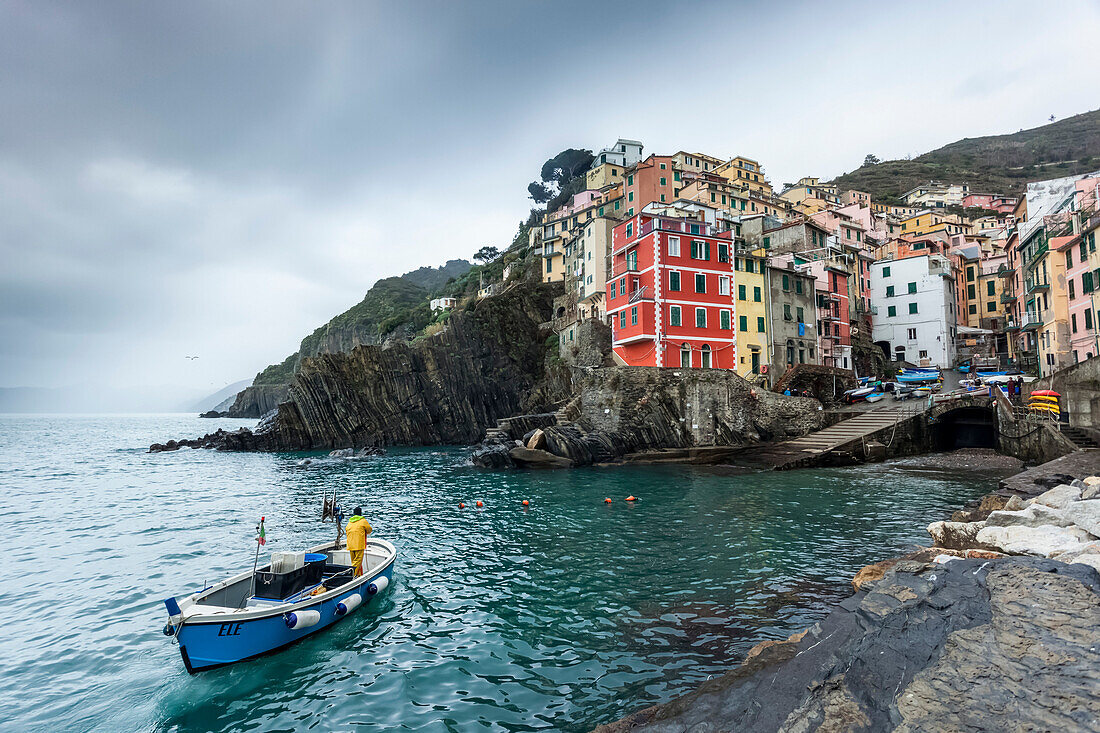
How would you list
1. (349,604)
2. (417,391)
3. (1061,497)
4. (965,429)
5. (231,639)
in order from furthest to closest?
(417,391) < (965,429) < (1061,497) < (349,604) < (231,639)

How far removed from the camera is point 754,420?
131ft

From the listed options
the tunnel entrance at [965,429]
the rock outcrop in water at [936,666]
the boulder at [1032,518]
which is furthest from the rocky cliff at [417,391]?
the rock outcrop in water at [936,666]

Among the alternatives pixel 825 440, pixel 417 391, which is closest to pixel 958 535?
pixel 825 440

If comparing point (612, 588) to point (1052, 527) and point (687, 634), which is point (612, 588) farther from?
point (1052, 527)

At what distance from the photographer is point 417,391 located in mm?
64062

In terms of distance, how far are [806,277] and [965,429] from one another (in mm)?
18042

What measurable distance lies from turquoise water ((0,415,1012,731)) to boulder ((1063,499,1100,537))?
4516mm

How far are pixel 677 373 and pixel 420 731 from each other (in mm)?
34158


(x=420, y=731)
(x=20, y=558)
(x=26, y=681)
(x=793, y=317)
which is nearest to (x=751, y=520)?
(x=420, y=731)

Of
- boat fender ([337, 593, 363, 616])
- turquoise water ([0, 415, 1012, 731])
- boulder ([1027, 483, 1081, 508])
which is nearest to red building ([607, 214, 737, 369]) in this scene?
turquoise water ([0, 415, 1012, 731])

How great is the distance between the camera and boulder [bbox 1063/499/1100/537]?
11.1 metres

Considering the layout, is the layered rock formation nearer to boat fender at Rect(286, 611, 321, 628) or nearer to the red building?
the red building

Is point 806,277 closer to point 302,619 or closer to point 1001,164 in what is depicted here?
point 302,619

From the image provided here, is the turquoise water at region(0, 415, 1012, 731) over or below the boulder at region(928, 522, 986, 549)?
below
